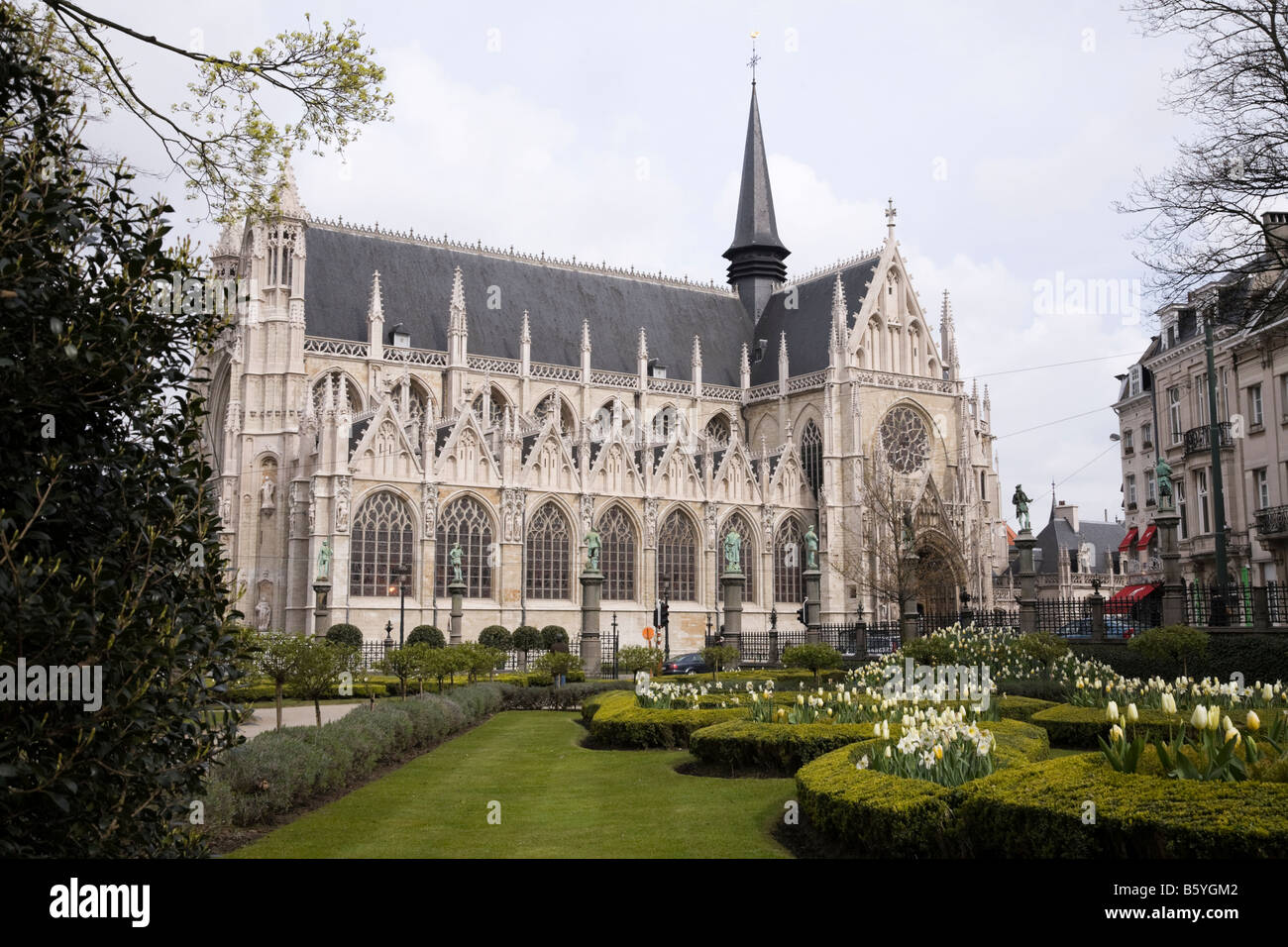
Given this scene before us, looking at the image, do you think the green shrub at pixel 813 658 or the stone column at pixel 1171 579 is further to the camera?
the green shrub at pixel 813 658

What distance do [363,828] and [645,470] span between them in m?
37.9

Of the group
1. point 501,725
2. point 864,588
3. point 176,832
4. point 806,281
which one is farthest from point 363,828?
point 806,281

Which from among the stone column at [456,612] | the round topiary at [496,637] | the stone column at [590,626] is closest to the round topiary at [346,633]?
the stone column at [456,612]

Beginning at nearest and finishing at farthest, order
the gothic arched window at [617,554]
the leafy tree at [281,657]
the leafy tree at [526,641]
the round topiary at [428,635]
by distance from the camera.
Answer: the leafy tree at [281,657] → the round topiary at [428,635] → the leafy tree at [526,641] → the gothic arched window at [617,554]

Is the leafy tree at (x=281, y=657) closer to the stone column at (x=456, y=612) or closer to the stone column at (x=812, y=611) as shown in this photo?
the stone column at (x=812, y=611)

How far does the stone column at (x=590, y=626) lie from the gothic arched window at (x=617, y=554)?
46.6 feet

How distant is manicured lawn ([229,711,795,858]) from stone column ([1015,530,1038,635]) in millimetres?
14797

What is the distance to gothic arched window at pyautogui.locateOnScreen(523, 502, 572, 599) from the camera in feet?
147

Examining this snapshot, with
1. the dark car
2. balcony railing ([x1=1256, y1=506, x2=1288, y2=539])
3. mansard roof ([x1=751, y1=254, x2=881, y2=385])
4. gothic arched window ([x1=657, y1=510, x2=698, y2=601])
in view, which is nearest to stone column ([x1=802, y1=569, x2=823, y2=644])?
the dark car

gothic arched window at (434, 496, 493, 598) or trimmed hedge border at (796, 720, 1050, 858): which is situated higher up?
gothic arched window at (434, 496, 493, 598)

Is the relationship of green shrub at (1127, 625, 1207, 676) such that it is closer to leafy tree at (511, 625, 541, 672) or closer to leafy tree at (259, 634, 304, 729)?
leafy tree at (259, 634, 304, 729)

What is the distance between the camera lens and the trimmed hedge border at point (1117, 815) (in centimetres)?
622

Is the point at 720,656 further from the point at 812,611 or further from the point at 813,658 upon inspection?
the point at 812,611

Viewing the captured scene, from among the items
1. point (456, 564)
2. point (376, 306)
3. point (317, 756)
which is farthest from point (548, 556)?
point (317, 756)
